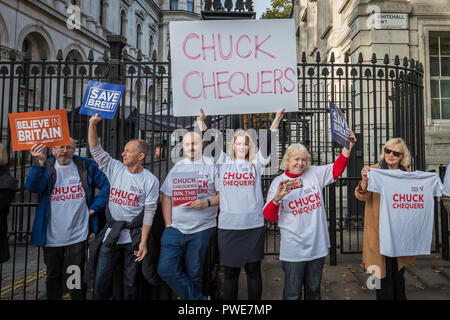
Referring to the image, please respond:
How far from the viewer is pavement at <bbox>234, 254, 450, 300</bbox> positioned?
149 inches

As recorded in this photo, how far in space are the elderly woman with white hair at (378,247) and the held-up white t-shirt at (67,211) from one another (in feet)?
8.89

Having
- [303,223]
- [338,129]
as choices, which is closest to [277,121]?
[338,129]

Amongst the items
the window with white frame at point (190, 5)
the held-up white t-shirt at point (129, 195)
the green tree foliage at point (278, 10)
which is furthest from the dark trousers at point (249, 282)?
the window with white frame at point (190, 5)

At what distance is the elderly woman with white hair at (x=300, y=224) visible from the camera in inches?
105

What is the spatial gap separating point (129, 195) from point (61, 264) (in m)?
1.04

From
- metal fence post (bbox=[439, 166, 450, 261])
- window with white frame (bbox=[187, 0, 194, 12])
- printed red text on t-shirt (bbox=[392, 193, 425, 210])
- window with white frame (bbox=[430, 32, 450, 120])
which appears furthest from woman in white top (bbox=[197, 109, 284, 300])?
window with white frame (bbox=[187, 0, 194, 12])

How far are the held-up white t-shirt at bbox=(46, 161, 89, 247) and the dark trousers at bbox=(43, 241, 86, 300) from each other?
7cm

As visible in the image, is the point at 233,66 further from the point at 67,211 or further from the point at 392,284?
the point at 392,284

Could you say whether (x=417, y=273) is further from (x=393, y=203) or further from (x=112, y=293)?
(x=112, y=293)

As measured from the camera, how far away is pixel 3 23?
1359 cm

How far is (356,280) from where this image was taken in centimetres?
421

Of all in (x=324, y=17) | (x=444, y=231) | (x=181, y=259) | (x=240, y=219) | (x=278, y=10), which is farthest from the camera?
(x=278, y=10)
